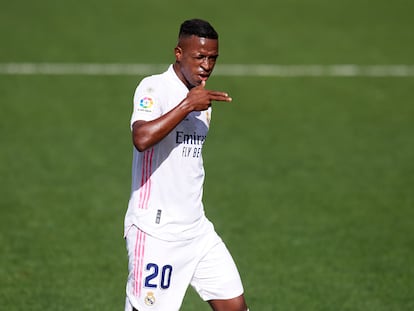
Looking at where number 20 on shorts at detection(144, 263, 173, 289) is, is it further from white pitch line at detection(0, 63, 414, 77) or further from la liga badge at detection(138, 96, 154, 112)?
white pitch line at detection(0, 63, 414, 77)

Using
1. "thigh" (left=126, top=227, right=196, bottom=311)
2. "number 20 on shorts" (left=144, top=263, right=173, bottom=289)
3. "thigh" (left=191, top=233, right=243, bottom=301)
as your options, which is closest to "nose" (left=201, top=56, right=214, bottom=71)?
"thigh" (left=126, top=227, right=196, bottom=311)

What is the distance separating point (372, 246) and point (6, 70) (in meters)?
11.1

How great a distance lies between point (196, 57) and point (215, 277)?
185cm

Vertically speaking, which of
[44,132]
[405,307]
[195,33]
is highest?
[195,33]

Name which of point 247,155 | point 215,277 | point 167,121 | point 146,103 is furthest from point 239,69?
point 167,121

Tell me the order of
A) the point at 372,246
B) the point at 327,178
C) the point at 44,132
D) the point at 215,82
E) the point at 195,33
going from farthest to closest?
the point at 215,82 → the point at 44,132 → the point at 327,178 → the point at 372,246 → the point at 195,33

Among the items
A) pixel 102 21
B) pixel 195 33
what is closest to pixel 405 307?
pixel 195 33

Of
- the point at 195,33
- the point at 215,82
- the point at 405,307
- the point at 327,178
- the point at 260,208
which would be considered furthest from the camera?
the point at 215,82

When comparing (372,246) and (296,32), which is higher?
(296,32)

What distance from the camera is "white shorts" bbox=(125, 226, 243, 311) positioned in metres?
7.20

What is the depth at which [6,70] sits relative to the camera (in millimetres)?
20125

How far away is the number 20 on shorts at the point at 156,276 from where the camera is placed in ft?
23.7

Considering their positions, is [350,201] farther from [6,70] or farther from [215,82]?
[6,70]

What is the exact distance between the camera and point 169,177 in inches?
281
